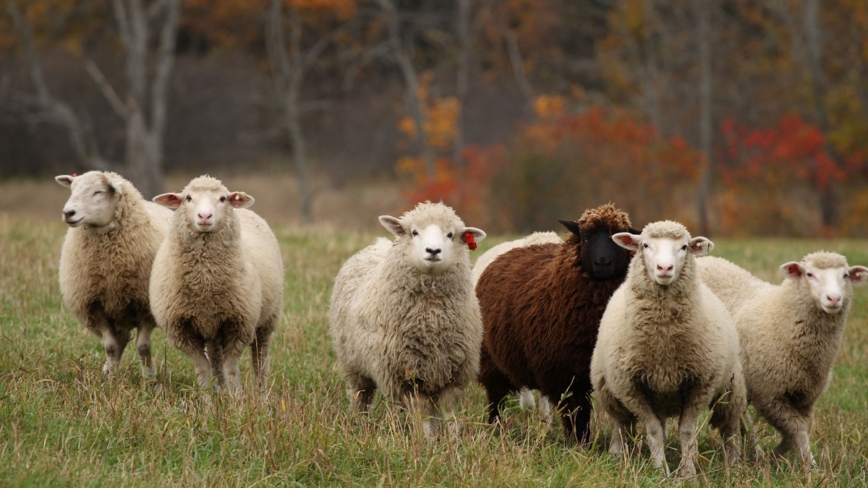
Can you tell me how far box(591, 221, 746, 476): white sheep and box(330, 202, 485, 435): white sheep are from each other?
3.10 feet

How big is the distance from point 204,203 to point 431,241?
63.7 inches

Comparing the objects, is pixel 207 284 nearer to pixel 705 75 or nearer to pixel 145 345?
pixel 145 345

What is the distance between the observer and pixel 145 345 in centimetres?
715

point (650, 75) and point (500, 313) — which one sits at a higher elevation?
point (650, 75)

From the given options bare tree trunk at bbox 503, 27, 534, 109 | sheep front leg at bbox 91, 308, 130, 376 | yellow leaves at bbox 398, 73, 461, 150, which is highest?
bare tree trunk at bbox 503, 27, 534, 109

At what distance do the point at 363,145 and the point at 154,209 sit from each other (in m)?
23.5

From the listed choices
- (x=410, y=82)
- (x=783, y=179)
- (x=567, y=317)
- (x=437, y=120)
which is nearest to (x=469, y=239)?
(x=567, y=317)

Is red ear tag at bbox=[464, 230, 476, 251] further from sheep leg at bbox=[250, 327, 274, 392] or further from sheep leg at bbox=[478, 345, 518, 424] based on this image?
sheep leg at bbox=[250, 327, 274, 392]

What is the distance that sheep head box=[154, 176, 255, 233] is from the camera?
650 cm

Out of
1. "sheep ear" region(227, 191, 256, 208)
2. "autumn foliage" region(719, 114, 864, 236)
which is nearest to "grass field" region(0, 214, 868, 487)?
"sheep ear" region(227, 191, 256, 208)

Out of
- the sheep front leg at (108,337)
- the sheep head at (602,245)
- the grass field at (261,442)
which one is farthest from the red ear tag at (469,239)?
the sheep front leg at (108,337)

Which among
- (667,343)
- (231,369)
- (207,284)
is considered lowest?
(231,369)

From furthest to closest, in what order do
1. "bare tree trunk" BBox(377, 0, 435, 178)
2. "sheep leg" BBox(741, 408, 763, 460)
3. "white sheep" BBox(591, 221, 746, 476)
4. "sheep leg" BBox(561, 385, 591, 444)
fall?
1. "bare tree trunk" BBox(377, 0, 435, 178)
2. "sheep leg" BBox(561, 385, 591, 444)
3. "sheep leg" BBox(741, 408, 763, 460)
4. "white sheep" BBox(591, 221, 746, 476)

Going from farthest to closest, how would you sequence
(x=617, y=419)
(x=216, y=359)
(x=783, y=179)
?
(x=783, y=179), (x=216, y=359), (x=617, y=419)
